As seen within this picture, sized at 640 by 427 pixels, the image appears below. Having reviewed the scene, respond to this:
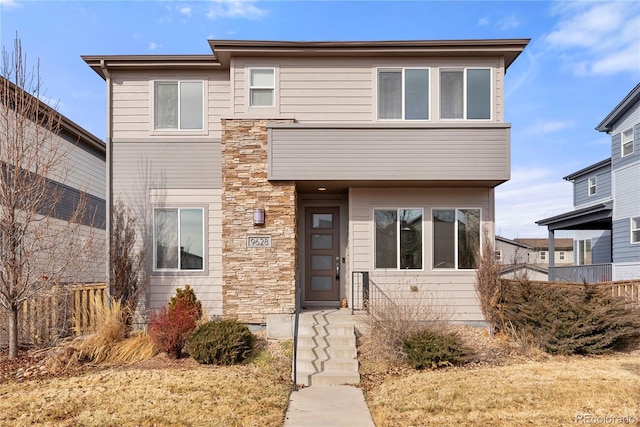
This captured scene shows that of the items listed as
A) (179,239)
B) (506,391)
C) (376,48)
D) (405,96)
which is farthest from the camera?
(179,239)

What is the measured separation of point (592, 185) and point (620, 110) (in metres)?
5.79

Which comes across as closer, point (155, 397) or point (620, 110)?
point (155, 397)

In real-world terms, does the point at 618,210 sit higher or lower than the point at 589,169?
lower

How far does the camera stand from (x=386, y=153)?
365 inches

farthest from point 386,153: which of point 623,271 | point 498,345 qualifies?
point 623,271

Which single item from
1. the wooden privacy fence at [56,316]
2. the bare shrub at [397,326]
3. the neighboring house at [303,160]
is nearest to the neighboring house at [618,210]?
the neighboring house at [303,160]

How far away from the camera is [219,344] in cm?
730

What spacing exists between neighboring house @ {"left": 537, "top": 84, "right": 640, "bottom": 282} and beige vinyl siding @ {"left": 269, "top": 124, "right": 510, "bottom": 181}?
1004 cm

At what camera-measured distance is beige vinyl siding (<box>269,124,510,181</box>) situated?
9.20m

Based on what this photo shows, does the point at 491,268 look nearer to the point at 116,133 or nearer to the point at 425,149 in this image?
the point at 425,149

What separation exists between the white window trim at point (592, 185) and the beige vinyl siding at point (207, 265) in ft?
66.3

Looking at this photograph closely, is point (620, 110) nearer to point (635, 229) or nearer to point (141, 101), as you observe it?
point (635, 229)

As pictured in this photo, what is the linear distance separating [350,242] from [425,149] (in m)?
2.74

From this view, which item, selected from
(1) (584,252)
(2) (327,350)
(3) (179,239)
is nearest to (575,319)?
(2) (327,350)
